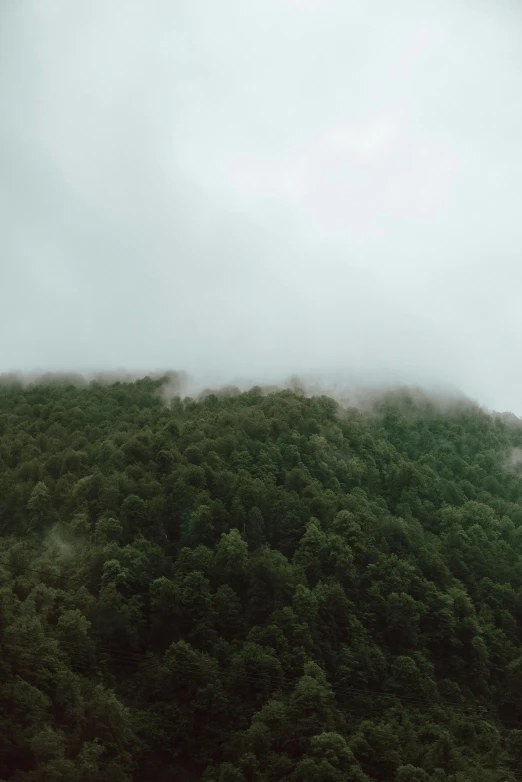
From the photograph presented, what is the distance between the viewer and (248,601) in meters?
94.2

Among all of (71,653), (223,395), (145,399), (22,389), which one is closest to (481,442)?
(223,395)

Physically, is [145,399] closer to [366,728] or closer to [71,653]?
[71,653]

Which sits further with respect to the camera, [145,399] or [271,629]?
[145,399]

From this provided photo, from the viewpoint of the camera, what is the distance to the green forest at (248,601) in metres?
69.2

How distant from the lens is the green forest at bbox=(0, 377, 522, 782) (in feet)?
227

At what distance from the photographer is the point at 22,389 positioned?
15725 centimetres

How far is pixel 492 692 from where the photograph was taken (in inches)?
3620

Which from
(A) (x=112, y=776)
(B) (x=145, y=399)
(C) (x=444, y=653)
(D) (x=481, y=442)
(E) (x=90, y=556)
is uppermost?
(B) (x=145, y=399)

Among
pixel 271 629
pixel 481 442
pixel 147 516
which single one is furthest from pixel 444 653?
pixel 481 442

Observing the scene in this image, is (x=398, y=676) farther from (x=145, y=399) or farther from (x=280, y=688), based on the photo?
(x=145, y=399)

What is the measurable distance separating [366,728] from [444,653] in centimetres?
2454

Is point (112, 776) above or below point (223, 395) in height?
below

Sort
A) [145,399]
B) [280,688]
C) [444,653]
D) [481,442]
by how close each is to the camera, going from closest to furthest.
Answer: [280,688] → [444,653] → [145,399] → [481,442]

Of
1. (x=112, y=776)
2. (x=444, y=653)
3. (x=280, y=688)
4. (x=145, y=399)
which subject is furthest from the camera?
(x=145, y=399)
